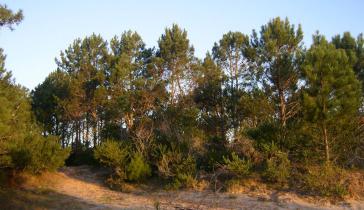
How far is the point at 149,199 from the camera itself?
70.4ft

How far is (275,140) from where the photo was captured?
21.8m

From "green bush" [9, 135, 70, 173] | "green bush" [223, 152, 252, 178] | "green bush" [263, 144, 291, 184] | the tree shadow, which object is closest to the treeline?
"green bush" [9, 135, 70, 173]

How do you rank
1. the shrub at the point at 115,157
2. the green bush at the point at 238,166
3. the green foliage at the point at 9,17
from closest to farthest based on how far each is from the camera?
the green foliage at the point at 9,17 < the green bush at the point at 238,166 < the shrub at the point at 115,157

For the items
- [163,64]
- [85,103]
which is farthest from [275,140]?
[85,103]

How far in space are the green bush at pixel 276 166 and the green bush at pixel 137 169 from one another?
6.62m

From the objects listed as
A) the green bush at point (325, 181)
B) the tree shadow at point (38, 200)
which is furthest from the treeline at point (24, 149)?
the green bush at point (325, 181)

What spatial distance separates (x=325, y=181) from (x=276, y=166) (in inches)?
95.5

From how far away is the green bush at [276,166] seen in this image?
67.4ft

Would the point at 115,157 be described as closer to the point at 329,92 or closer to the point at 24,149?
the point at 24,149

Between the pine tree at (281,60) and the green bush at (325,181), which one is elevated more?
the pine tree at (281,60)

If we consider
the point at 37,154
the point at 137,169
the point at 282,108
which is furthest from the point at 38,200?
the point at 282,108

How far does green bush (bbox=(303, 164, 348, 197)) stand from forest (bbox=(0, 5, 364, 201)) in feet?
0.15

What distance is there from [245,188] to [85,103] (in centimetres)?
1651

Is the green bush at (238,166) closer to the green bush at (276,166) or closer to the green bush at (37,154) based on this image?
the green bush at (276,166)
